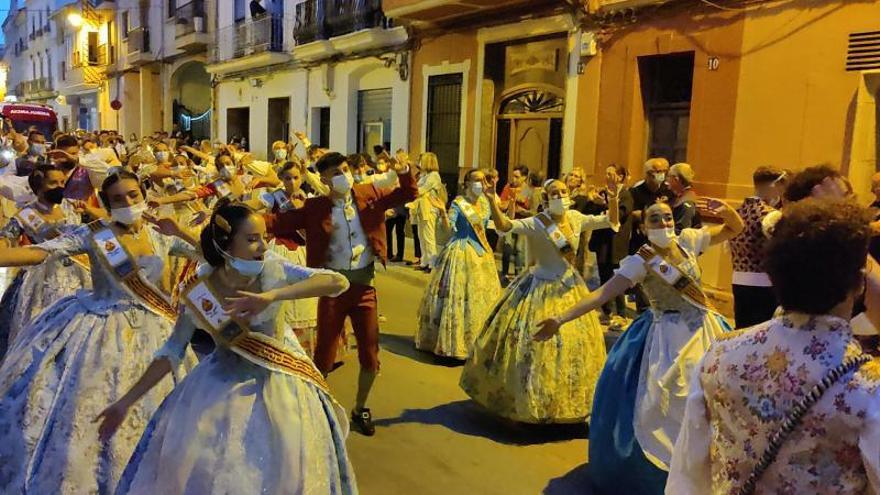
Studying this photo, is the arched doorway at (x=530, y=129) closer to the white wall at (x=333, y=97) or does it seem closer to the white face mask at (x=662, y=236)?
the white wall at (x=333, y=97)

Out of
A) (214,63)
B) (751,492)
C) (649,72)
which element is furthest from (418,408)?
(214,63)

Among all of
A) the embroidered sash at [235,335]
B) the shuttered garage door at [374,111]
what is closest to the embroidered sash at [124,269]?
the embroidered sash at [235,335]

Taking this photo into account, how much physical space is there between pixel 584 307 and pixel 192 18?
83.3 ft

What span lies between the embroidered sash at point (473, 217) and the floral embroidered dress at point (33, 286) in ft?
11.0

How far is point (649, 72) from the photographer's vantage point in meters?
11.3

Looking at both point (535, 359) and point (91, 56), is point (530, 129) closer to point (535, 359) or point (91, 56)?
point (535, 359)

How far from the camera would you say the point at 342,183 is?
17.2ft

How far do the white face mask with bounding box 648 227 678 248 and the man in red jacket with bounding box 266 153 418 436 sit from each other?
1721 millimetres

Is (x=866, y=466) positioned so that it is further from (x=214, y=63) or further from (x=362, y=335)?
(x=214, y=63)

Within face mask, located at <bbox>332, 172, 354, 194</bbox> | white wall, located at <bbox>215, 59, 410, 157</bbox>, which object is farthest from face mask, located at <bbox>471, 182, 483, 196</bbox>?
white wall, located at <bbox>215, 59, 410, 157</bbox>

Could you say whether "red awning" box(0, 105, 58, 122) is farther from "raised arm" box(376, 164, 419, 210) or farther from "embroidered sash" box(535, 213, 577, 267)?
"embroidered sash" box(535, 213, 577, 267)

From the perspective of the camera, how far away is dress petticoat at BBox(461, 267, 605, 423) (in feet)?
17.3

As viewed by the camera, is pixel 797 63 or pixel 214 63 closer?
pixel 797 63

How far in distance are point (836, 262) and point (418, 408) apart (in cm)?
438
